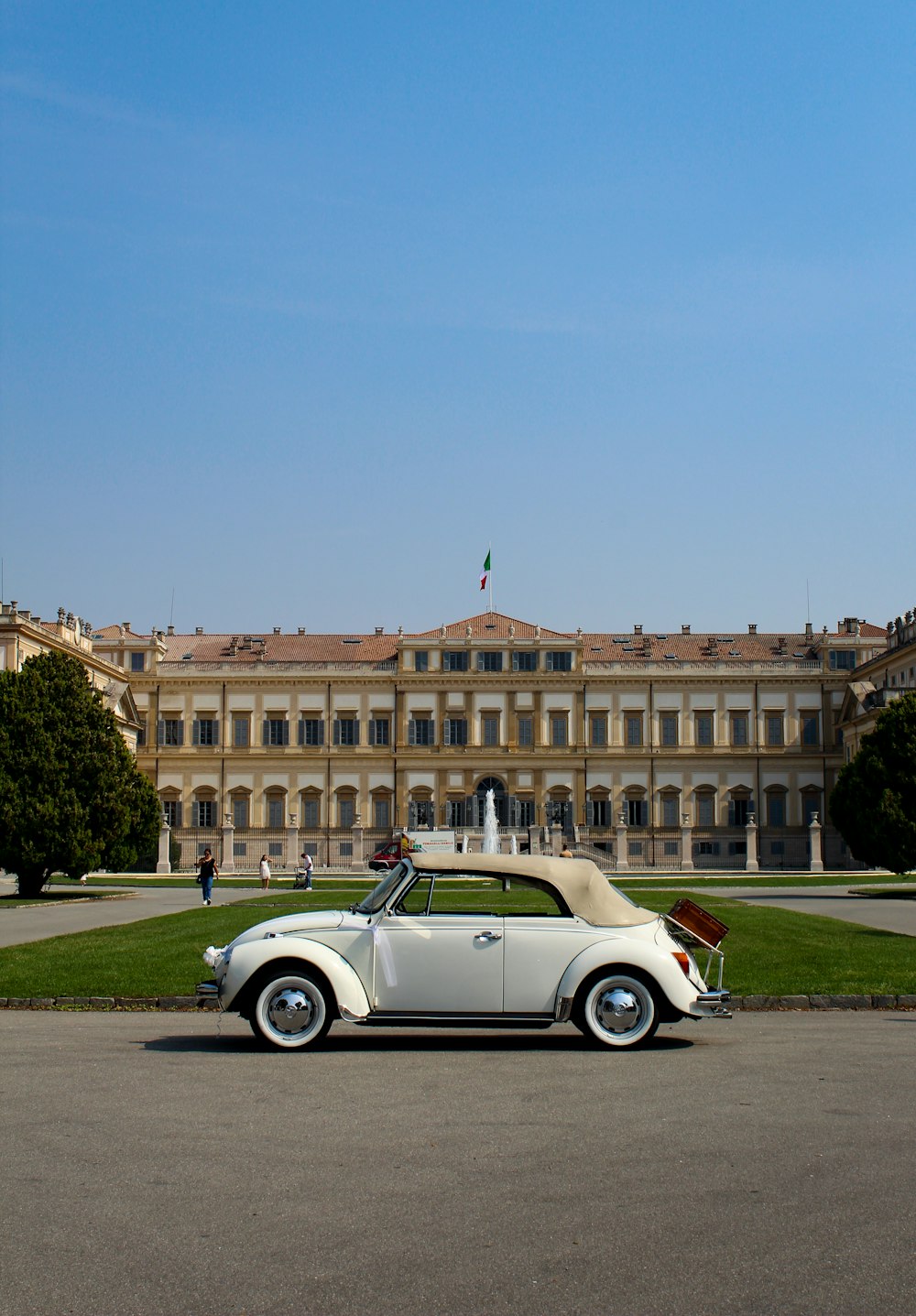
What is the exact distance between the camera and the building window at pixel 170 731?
297 feet

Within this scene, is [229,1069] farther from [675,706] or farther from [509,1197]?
[675,706]

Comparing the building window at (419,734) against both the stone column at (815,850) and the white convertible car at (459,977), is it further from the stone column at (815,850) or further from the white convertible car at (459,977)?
the white convertible car at (459,977)

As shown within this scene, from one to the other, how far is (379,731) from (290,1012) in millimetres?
79865

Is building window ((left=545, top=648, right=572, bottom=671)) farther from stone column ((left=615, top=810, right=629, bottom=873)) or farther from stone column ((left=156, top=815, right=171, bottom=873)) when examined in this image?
stone column ((left=156, top=815, right=171, bottom=873))

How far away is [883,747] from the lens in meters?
53.6

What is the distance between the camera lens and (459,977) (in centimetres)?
1109

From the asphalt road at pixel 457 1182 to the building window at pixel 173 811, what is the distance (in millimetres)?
79871

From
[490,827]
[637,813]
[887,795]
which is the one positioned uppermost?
[887,795]

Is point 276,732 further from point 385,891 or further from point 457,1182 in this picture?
point 457,1182

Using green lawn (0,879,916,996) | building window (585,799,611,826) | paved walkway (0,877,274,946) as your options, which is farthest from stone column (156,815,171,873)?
green lawn (0,879,916,996)

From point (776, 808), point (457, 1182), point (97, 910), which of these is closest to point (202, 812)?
point (776, 808)

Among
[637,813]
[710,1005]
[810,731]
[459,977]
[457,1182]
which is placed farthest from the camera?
[810,731]

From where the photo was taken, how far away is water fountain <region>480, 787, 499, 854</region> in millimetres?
75688

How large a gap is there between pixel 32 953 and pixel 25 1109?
12.3 metres
